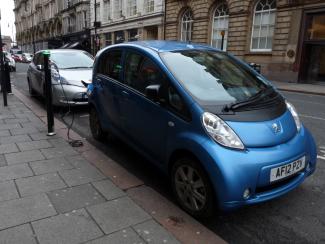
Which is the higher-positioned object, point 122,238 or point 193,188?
point 193,188

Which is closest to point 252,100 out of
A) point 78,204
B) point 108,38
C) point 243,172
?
point 243,172

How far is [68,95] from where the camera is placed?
7930 millimetres

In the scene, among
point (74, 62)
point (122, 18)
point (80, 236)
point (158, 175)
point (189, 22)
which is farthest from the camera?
point (122, 18)

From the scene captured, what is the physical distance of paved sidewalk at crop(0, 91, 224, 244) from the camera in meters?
2.81

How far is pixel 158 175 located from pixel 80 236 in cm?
168

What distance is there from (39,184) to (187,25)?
28228mm

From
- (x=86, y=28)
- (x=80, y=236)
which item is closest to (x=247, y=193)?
(x=80, y=236)

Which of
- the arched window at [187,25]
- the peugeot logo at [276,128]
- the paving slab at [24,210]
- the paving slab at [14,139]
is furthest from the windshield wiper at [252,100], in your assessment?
the arched window at [187,25]

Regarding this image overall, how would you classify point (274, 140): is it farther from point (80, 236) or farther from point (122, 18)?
point (122, 18)

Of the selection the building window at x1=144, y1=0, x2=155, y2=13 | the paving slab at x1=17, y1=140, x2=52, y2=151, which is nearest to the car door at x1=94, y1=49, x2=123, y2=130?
the paving slab at x1=17, y1=140, x2=52, y2=151

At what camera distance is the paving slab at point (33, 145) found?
202 inches

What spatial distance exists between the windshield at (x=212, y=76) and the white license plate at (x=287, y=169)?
0.83 metres

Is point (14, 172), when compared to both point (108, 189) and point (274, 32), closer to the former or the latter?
point (108, 189)

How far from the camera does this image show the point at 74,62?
915 cm
